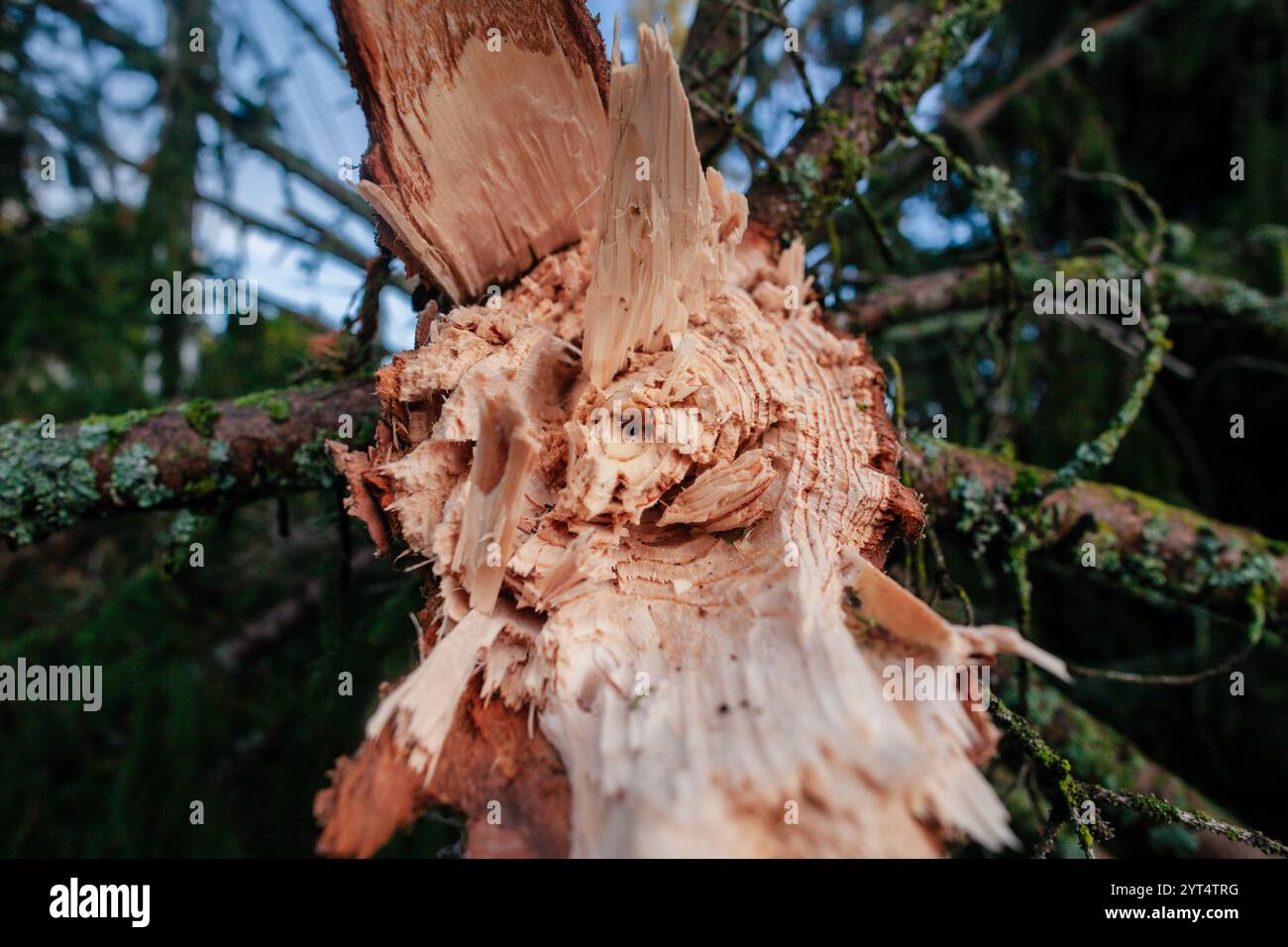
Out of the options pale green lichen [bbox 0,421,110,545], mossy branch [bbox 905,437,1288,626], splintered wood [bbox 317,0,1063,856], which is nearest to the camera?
splintered wood [bbox 317,0,1063,856]

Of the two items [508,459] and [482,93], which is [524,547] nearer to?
[508,459]

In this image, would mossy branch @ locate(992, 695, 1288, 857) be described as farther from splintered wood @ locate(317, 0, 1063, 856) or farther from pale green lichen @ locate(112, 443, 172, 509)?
pale green lichen @ locate(112, 443, 172, 509)

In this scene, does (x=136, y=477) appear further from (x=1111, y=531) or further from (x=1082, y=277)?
Result: (x=1082, y=277)

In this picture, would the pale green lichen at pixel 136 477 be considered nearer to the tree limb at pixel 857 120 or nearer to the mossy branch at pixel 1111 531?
the tree limb at pixel 857 120

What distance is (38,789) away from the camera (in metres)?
3.18

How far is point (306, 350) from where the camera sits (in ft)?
8.46

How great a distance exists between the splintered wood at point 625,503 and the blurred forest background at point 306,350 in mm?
1277

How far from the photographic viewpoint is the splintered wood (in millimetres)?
811

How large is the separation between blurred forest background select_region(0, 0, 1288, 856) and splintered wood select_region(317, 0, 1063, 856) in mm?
1277

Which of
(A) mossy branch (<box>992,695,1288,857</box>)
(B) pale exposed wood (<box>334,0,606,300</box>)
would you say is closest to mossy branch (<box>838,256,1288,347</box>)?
(B) pale exposed wood (<box>334,0,606,300</box>)

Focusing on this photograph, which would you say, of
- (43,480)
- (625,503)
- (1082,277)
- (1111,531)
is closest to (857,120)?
(1082,277)

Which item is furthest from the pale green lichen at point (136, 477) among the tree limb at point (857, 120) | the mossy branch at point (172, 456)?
the tree limb at point (857, 120)

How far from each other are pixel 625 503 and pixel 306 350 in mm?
1975
